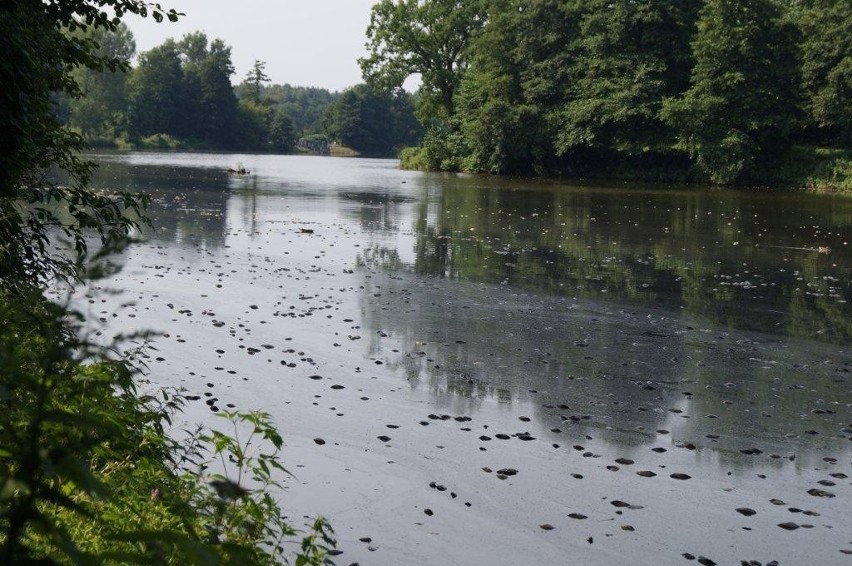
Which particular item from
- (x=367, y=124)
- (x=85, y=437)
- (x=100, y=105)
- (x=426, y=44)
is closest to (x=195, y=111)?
(x=100, y=105)

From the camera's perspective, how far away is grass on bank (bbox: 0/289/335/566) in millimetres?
1663

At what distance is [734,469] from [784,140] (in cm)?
5107

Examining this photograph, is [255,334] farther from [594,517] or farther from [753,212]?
[753,212]

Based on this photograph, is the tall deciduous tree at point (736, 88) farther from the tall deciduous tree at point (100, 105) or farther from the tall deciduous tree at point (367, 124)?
the tall deciduous tree at point (367, 124)

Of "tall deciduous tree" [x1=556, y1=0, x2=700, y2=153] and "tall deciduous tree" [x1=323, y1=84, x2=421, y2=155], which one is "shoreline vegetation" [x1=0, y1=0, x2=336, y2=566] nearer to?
"tall deciduous tree" [x1=556, y1=0, x2=700, y2=153]

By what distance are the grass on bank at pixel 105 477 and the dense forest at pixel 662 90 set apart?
48570 millimetres

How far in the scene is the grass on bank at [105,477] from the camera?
5.46 ft

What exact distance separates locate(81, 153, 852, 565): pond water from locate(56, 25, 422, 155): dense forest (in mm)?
91612

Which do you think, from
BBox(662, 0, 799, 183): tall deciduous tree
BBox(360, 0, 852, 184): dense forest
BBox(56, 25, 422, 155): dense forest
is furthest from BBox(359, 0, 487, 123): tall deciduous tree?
BBox(56, 25, 422, 155): dense forest

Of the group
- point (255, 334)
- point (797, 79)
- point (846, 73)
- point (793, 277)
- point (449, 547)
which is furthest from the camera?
point (797, 79)

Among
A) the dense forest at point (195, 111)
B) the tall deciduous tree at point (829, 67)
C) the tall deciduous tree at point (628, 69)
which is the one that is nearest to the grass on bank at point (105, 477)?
the tall deciduous tree at point (829, 67)

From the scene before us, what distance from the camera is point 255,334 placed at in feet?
36.0

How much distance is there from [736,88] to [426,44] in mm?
29603

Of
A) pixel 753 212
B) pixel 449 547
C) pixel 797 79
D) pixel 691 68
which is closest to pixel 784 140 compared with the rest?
pixel 797 79
